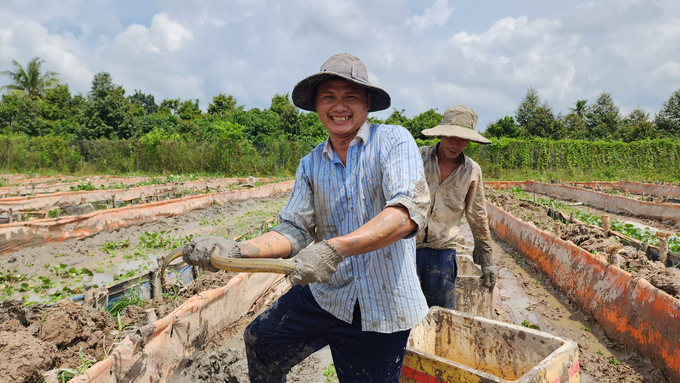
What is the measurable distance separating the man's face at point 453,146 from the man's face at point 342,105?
1585 millimetres

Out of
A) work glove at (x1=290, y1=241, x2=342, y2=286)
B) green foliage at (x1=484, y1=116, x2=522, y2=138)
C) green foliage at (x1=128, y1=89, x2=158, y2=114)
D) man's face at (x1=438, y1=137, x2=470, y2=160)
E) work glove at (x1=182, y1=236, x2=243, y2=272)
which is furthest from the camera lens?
green foliage at (x1=128, y1=89, x2=158, y2=114)

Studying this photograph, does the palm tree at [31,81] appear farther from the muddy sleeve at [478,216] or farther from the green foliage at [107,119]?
the muddy sleeve at [478,216]

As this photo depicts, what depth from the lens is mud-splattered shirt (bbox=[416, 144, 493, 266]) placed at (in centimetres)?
306

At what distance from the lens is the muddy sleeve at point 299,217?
5.92 ft

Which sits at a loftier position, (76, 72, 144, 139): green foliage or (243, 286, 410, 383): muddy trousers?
(76, 72, 144, 139): green foliage

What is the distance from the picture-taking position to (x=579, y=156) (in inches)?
949

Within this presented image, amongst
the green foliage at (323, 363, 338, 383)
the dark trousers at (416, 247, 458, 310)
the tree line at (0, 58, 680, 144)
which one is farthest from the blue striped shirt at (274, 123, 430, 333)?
the tree line at (0, 58, 680, 144)

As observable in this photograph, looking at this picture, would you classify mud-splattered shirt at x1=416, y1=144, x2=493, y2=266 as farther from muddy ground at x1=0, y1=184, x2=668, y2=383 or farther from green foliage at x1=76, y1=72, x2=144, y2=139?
green foliage at x1=76, y1=72, x2=144, y2=139

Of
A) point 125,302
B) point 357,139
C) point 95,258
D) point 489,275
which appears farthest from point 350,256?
point 95,258

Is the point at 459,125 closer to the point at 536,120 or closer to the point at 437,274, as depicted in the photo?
the point at 437,274

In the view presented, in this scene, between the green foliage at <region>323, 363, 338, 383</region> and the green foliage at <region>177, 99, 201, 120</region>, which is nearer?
the green foliage at <region>323, 363, 338, 383</region>

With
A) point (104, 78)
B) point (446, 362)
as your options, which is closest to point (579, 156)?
point (446, 362)

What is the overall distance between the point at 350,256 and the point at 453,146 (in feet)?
6.30

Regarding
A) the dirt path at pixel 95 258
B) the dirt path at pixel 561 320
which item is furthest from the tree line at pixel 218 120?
the dirt path at pixel 561 320
